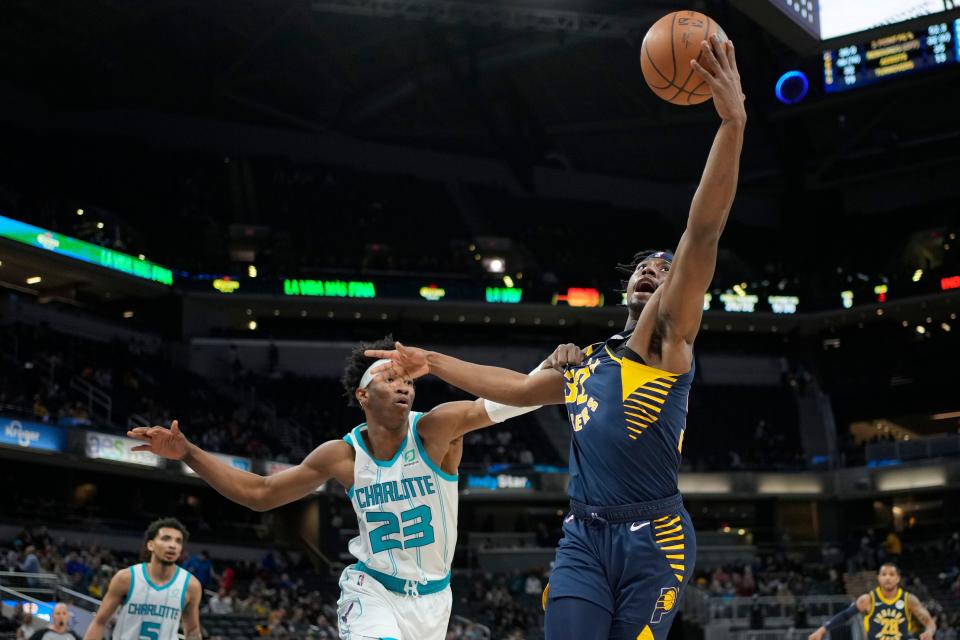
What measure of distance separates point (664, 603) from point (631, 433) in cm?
77

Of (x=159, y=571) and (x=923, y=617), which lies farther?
(x=923, y=617)

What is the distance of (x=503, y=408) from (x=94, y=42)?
40.2m

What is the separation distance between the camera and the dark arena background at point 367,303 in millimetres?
35219

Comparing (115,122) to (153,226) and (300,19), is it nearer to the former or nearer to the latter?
(153,226)

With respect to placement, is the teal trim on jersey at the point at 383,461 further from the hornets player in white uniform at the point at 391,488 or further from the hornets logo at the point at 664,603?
the hornets logo at the point at 664,603

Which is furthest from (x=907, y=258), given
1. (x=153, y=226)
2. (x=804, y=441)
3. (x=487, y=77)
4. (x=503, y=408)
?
(x=503, y=408)

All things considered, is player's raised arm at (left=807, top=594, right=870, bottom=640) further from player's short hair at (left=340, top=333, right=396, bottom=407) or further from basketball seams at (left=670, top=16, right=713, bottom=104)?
basketball seams at (left=670, top=16, right=713, bottom=104)

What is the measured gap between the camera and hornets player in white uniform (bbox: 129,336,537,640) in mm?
6898

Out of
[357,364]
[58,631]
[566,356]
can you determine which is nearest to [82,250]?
[58,631]

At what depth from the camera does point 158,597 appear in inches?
412

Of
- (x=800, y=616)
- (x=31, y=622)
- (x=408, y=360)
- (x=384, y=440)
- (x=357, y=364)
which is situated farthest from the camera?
(x=800, y=616)

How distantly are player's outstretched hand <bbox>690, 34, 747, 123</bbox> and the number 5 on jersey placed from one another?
310 centimetres

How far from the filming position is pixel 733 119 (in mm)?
5016

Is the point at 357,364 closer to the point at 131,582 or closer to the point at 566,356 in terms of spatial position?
the point at 566,356
